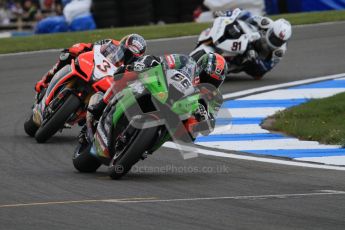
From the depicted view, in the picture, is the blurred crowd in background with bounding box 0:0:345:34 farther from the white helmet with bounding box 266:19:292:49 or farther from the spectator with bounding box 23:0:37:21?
the white helmet with bounding box 266:19:292:49

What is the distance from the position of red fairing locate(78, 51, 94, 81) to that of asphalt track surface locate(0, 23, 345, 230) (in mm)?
852

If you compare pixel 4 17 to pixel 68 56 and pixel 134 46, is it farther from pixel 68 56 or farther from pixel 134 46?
pixel 134 46

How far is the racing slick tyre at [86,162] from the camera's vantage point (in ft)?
31.1

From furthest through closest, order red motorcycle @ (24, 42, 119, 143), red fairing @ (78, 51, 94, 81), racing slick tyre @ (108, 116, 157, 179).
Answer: red fairing @ (78, 51, 94, 81), red motorcycle @ (24, 42, 119, 143), racing slick tyre @ (108, 116, 157, 179)

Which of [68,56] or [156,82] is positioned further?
[68,56]

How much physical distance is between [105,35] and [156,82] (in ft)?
37.3

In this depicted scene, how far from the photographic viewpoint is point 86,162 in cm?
951

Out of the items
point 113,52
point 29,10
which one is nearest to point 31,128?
point 113,52

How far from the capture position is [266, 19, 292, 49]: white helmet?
52.0ft

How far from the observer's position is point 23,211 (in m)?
7.23

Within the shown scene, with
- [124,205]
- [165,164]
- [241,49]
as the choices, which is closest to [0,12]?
[241,49]

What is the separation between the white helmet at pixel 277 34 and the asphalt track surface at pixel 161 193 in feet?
14.7

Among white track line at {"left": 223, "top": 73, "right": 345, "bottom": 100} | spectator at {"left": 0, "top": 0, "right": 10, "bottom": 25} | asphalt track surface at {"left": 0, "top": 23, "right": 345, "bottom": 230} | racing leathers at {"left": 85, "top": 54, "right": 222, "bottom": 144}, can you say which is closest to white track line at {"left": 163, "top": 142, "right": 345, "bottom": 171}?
asphalt track surface at {"left": 0, "top": 23, "right": 345, "bottom": 230}

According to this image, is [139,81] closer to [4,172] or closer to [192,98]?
[192,98]
